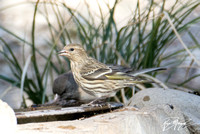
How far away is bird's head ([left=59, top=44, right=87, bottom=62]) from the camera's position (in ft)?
11.6

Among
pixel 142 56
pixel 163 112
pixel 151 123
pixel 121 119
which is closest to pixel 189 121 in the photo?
pixel 163 112

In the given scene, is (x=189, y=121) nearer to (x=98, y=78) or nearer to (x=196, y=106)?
(x=196, y=106)

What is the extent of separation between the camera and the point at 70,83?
4.27m

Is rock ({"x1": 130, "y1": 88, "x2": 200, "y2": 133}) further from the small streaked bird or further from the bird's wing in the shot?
the bird's wing

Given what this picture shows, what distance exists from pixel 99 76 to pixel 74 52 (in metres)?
0.37

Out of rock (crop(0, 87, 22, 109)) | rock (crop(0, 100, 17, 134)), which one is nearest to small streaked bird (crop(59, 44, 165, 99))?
rock (crop(0, 100, 17, 134))

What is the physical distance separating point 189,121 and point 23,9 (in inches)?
207

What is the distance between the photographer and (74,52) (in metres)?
3.57

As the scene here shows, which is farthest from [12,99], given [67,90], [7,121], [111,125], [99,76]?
[111,125]

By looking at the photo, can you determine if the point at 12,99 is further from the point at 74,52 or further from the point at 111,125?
the point at 111,125
